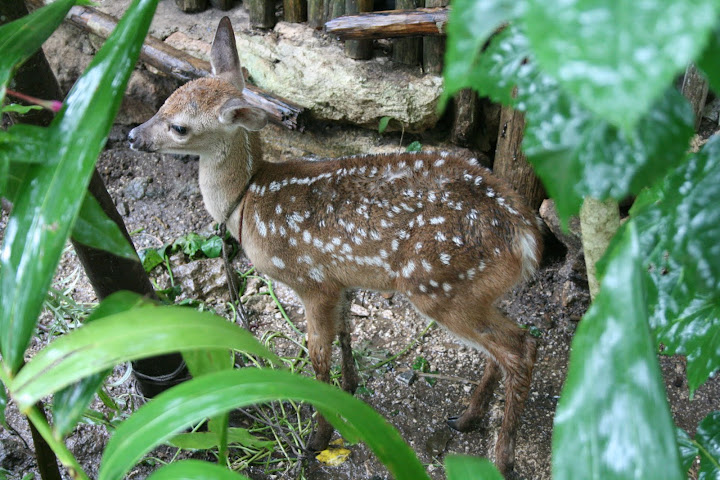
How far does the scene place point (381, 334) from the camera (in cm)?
346

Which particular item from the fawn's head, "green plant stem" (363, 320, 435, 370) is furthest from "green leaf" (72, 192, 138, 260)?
"green plant stem" (363, 320, 435, 370)

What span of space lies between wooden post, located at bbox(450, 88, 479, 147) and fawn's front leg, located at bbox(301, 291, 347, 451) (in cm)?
130

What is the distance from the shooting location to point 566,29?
45 centimetres

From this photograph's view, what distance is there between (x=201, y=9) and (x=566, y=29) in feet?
13.1

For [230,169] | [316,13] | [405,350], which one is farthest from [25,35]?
[316,13]

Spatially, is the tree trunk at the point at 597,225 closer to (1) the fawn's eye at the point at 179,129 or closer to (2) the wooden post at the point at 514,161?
(2) the wooden post at the point at 514,161

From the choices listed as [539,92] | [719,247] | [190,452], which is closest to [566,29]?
[539,92]

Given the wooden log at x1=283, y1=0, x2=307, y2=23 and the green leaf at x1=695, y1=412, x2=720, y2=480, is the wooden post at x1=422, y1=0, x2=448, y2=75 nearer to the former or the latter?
the wooden log at x1=283, y1=0, x2=307, y2=23

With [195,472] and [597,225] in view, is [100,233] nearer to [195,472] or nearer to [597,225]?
[195,472]

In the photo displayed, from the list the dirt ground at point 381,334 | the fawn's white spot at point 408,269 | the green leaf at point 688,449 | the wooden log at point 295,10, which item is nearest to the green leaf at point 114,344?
the green leaf at point 688,449

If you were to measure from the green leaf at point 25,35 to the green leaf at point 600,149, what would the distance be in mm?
834

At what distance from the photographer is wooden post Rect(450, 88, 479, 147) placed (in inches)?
133

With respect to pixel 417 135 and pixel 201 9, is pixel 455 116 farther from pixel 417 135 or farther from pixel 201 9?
pixel 201 9

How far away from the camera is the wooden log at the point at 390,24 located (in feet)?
10.1
